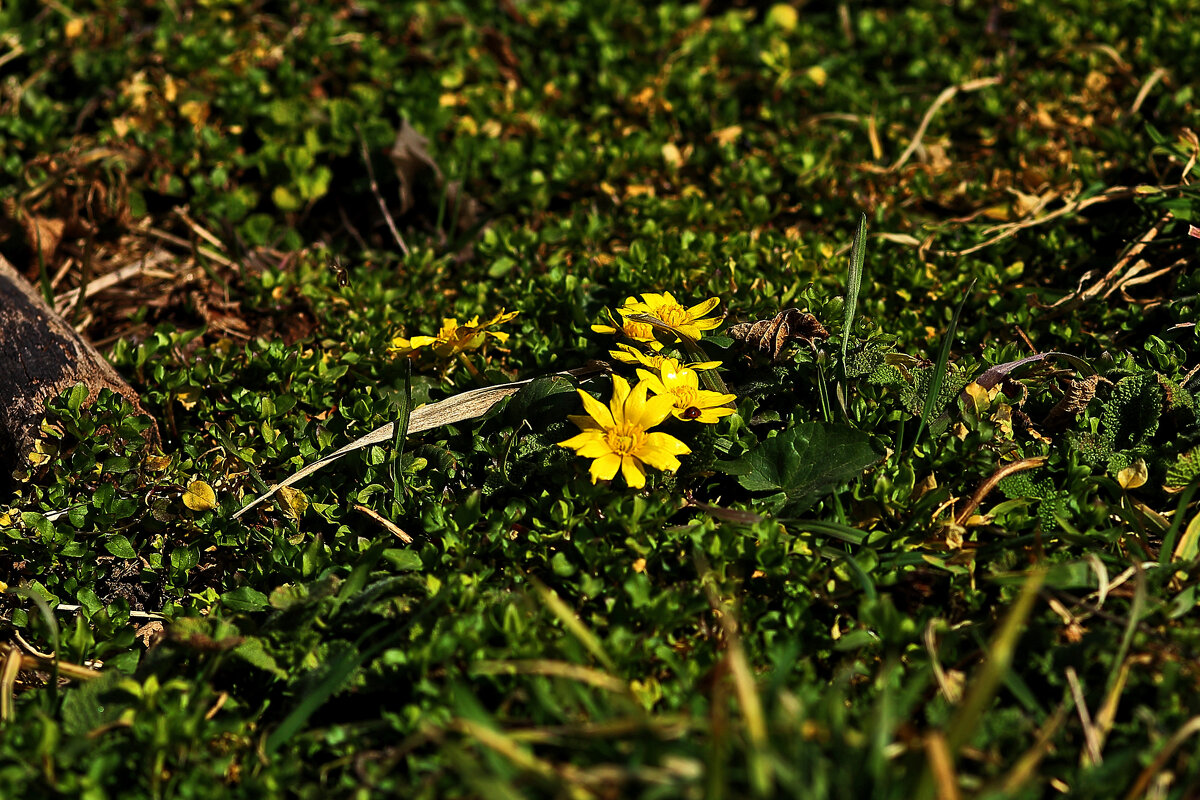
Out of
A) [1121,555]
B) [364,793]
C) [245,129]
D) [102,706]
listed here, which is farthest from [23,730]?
[245,129]

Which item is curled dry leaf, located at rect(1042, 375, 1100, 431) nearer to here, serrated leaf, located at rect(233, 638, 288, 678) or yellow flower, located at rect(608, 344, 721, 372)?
yellow flower, located at rect(608, 344, 721, 372)

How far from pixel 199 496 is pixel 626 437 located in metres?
1.06

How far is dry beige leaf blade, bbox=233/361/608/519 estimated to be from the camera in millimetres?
2469

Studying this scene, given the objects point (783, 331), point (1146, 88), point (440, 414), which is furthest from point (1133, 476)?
point (1146, 88)

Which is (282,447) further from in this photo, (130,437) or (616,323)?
(616,323)

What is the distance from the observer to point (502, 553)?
223 cm

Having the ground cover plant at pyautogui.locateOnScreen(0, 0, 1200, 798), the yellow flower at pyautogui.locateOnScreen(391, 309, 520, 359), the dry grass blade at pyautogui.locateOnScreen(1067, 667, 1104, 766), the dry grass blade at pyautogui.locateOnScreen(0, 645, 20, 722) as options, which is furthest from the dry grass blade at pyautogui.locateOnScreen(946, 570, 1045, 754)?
the dry grass blade at pyautogui.locateOnScreen(0, 645, 20, 722)

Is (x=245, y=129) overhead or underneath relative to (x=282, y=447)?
overhead

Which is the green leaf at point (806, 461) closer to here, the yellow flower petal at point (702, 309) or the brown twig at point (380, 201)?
the yellow flower petal at point (702, 309)

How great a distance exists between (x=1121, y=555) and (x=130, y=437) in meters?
2.32

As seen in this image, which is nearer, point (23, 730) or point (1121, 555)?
point (23, 730)

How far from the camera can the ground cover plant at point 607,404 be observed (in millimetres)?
1787

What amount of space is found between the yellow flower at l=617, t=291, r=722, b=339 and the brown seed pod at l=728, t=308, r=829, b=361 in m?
0.10

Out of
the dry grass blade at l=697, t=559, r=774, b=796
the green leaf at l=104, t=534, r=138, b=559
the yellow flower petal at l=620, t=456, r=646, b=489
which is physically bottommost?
the green leaf at l=104, t=534, r=138, b=559
